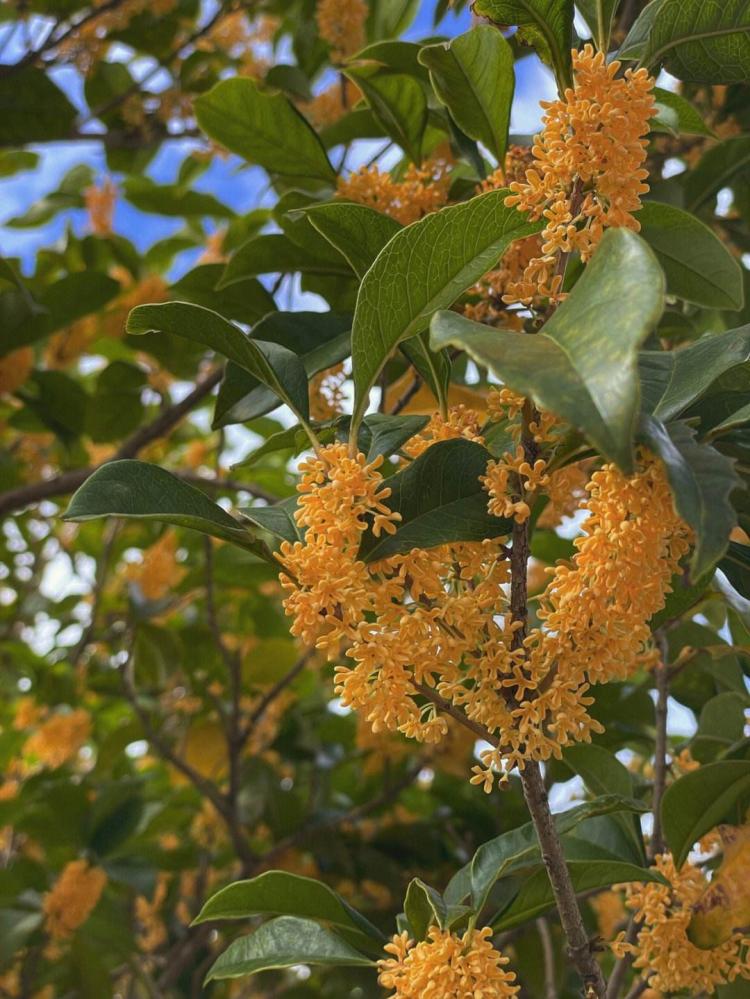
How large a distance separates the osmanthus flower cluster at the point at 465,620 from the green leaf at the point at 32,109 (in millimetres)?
1578

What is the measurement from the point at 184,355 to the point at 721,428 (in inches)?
55.2

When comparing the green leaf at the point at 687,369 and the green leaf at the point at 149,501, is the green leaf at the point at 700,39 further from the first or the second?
the green leaf at the point at 149,501

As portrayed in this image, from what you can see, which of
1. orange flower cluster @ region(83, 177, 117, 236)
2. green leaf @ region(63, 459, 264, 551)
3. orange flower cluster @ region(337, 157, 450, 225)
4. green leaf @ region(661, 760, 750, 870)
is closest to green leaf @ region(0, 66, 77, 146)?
orange flower cluster @ region(83, 177, 117, 236)

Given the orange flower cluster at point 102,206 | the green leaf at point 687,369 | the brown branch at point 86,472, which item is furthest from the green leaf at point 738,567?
the orange flower cluster at point 102,206

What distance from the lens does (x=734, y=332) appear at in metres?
0.75

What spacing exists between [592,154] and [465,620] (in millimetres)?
298

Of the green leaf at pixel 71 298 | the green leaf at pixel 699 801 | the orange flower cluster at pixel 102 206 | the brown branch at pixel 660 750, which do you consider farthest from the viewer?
the orange flower cluster at pixel 102 206

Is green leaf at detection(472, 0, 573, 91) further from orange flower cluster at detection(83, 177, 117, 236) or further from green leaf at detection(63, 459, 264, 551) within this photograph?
orange flower cluster at detection(83, 177, 117, 236)

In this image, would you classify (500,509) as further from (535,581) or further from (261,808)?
(261,808)

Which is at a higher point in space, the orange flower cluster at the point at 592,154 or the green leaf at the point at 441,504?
the orange flower cluster at the point at 592,154

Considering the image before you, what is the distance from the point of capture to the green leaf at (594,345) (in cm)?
48

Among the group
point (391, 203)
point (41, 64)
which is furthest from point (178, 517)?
point (41, 64)

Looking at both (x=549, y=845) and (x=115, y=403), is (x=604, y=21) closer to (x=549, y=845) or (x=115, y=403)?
(x=549, y=845)

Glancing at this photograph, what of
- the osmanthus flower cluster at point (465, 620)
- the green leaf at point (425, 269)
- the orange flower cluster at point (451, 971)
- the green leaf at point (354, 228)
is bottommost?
the orange flower cluster at point (451, 971)
